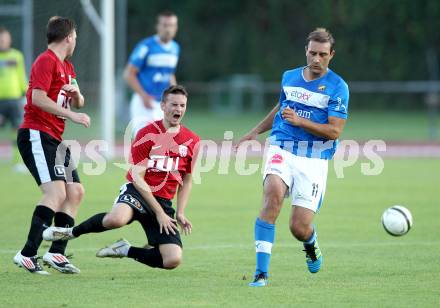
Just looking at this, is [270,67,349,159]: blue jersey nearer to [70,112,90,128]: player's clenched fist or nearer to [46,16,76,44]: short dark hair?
[70,112,90,128]: player's clenched fist

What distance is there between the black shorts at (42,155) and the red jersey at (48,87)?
0.06 m

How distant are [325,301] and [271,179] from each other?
115 centimetres

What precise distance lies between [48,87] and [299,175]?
6.73ft

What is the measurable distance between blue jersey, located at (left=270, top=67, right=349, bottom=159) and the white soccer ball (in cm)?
111

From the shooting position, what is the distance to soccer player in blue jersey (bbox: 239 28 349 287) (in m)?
7.08

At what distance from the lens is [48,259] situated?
7.49 metres

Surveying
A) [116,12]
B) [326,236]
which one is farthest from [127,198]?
[116,12]

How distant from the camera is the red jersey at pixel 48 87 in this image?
7.35 metres

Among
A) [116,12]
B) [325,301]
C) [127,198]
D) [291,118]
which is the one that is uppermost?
[116,12]

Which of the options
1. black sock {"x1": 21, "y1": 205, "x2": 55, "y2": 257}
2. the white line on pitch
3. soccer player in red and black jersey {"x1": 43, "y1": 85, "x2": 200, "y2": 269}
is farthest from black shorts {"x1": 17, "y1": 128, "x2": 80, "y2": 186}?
the white line on pitch

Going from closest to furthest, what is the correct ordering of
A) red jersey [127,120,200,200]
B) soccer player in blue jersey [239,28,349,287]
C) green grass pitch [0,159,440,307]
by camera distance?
green grass pitch [0,159,440,307] → soccer player in blue jersey [239,28,349,287] → red jersey [127,120,200,200]

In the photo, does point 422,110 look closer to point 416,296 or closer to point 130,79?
point 130,79

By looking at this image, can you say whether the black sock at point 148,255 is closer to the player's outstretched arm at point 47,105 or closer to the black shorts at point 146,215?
the black shorts at point 146,215

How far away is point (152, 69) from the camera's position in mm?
12320
